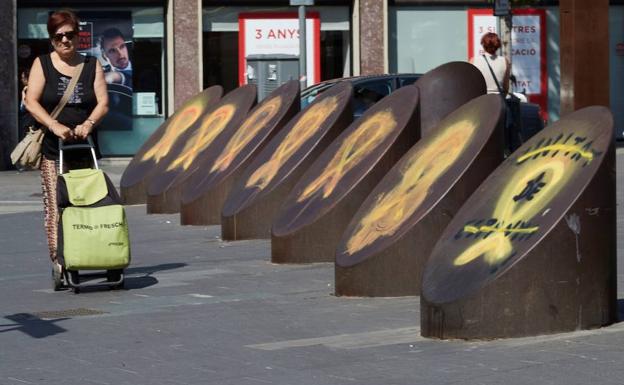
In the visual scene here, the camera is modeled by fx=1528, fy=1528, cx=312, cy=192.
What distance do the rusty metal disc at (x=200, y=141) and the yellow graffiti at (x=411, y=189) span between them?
19.3ft

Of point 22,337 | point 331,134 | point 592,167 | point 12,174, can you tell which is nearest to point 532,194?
point 592,167

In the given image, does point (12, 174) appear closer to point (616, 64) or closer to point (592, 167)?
point (616, 64)

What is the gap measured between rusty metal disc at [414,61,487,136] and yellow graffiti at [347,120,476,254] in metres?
2.90

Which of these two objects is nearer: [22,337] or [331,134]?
[22,337]

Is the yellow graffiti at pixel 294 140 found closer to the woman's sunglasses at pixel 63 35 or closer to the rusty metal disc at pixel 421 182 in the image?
the woman's sunglasses at pixel 63 35

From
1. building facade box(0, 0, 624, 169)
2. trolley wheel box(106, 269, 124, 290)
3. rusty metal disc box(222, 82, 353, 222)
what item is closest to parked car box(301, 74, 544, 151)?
rusty metal disc box(222, 82, 353, 222)

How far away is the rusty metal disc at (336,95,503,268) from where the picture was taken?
8.99 meters

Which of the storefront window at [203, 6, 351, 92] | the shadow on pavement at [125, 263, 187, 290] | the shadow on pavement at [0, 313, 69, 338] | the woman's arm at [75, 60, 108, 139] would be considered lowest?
the shadow on pavement at [0, 313, 69, 338]

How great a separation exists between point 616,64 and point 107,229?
20.7 m

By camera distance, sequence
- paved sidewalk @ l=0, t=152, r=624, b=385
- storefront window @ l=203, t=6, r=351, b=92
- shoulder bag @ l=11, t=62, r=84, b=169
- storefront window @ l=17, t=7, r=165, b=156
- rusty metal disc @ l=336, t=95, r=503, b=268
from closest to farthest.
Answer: paved sidewalk @ l=0, t=152, r=624, b=385 → rusty metal disc @ l=336, t=95, r=503, b=268 → shoulder bag @ l=11, t=62, r=84, b=169 → storefront window @ l=17, t=7, r=165, b=156 → storefront window @ l=203, t=6, r=351, b=92

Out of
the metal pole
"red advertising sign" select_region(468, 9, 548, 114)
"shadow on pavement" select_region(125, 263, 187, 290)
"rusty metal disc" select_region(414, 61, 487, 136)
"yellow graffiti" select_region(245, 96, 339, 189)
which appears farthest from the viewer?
"red advertising sign" select_region(468, 9, 548, 114)

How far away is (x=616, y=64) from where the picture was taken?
28.8 m

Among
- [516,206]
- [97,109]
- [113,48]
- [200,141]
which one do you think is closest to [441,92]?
[97,109]

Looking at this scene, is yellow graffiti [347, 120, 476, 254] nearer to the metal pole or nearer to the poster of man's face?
the metal pole
